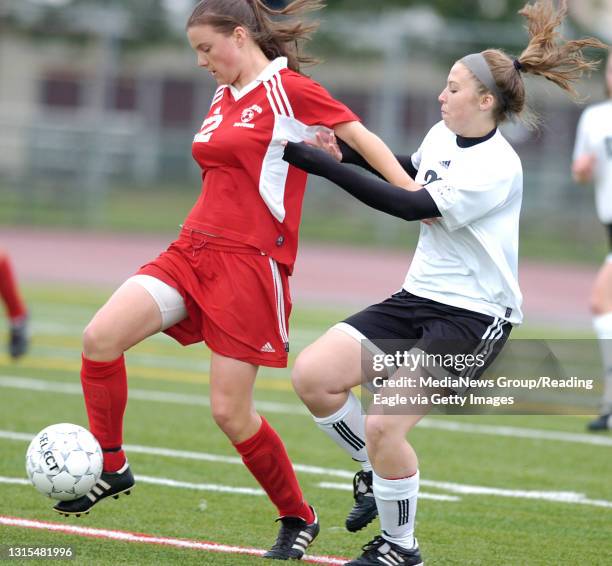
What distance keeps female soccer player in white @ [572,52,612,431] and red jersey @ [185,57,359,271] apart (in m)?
Answer: 3.78

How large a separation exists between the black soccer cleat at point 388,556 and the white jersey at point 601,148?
14.4 feet

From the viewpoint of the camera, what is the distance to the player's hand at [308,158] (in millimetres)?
4465

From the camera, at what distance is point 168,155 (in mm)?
21344

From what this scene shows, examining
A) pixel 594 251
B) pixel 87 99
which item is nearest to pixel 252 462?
pixel 594 251

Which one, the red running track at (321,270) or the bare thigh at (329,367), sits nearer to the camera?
the bare thigh at (329,367)

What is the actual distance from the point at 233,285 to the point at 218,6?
3.51 ft

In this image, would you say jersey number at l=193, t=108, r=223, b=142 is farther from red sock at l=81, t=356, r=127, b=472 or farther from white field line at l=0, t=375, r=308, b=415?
white field line at l=0, t=375, r=308, b=415


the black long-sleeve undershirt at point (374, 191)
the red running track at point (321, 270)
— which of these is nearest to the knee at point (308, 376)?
the black long-sleeve undershirt at point (374, 191)

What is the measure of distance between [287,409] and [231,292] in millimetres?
3953

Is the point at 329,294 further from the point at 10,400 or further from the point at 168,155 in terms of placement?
the point at 10,400

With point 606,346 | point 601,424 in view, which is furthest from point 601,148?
point 601,424

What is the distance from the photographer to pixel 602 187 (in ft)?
27.6

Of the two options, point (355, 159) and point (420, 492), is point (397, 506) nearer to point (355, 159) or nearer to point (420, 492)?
point (355, 159)

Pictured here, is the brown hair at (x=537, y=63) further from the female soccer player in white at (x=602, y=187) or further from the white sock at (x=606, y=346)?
the white sock at (x=606, y=346)
